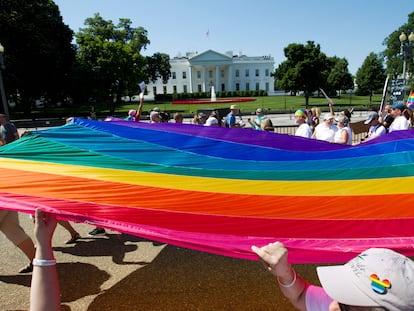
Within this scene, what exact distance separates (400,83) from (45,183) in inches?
583

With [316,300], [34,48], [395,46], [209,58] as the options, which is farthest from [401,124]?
[209,58]

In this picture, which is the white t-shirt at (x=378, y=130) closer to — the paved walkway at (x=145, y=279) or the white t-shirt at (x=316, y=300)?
the paved walkway at (x=145, y=279)

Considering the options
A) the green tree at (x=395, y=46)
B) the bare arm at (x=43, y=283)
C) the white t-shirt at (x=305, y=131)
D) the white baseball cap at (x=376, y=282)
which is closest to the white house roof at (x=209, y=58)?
the green tree at (x=395, y=46)

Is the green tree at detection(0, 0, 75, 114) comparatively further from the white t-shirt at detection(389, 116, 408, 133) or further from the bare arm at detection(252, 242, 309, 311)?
the bare arm at detection(252, 242, 309, 311)

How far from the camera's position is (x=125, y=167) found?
11.3 feet

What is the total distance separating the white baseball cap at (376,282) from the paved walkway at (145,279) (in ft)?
7.94

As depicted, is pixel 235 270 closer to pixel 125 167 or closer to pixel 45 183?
pixel 125 167

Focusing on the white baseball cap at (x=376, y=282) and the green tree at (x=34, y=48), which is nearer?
the white baseball cap at (x=376, y=282)

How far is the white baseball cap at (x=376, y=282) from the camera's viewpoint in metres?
1.07

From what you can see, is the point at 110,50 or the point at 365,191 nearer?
the point at 365,191

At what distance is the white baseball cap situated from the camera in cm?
107

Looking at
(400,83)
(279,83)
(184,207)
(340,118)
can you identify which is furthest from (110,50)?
(184,207)

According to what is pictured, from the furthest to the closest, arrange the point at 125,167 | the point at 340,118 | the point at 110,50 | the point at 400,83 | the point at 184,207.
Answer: the point at 110,50 → the point at 400,83 → the point at 340,118 → the point at 125,167 → the point at 184,207

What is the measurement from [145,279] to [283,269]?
292 centimetres
